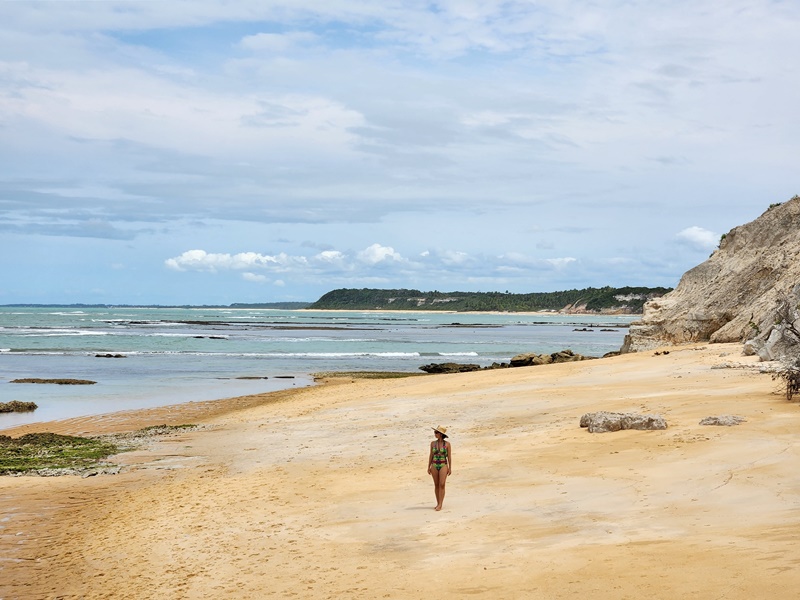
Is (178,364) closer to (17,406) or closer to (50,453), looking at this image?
(17,406)

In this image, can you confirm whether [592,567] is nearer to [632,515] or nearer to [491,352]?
[632,515]

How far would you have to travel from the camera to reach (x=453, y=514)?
1112 cm

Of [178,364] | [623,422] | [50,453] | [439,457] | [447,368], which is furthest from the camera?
[178,364]

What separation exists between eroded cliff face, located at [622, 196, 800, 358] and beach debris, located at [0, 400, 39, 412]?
1043 inches

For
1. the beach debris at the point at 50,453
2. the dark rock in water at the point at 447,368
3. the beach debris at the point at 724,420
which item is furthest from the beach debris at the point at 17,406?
the beach debris at the point at 724,420

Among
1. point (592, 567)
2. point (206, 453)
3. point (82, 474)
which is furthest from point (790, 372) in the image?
point (82, 474)

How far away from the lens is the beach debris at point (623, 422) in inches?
582

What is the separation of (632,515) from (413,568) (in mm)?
2891

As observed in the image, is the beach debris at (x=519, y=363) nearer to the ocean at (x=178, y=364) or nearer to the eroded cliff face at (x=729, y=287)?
the ocean at (x=178, y=364)

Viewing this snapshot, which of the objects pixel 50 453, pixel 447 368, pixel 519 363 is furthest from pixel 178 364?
pixel 50 453

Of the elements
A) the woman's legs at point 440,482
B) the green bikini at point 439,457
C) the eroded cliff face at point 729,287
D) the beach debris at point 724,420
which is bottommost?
the woman's legs at point 440,482

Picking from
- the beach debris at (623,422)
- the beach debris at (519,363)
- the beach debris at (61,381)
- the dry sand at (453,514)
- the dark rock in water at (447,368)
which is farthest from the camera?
the dark rock in water at (447,368)

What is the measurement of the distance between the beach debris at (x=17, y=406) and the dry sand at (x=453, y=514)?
32.4ft

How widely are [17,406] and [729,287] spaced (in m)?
29.6
